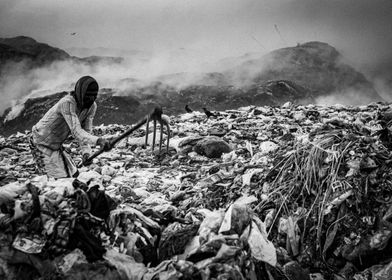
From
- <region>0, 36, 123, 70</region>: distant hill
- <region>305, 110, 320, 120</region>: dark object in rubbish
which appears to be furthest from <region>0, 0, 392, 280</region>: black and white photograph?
<region>0, 36, 123, 70</region>: distant hill

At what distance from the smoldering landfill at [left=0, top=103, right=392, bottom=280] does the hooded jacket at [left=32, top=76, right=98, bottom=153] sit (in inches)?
18.3

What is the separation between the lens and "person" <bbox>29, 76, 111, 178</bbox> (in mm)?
2697

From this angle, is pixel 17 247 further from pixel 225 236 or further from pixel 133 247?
pixel 225 236

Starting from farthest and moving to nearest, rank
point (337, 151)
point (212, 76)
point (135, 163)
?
point (212, 76)
point (135, 163)
point (337, 151)

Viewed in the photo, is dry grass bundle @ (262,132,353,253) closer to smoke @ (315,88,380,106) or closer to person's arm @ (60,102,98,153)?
person's arm @ (60,102,98,153)

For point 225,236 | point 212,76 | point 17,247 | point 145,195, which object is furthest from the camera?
point 212,76

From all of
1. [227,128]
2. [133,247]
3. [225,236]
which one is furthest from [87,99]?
[227,128]

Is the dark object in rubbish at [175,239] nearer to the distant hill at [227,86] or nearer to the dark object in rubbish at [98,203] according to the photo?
the dark object in rubbish at [98,203]

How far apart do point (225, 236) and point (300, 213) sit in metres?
0.99

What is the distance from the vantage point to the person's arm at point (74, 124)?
8.75 ft

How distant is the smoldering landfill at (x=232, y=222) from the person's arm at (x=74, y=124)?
1.20 ft

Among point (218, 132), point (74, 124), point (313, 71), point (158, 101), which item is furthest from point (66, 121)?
point (313, 71)

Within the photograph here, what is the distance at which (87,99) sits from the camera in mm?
2818

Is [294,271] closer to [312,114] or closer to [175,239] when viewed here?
[175,239]
